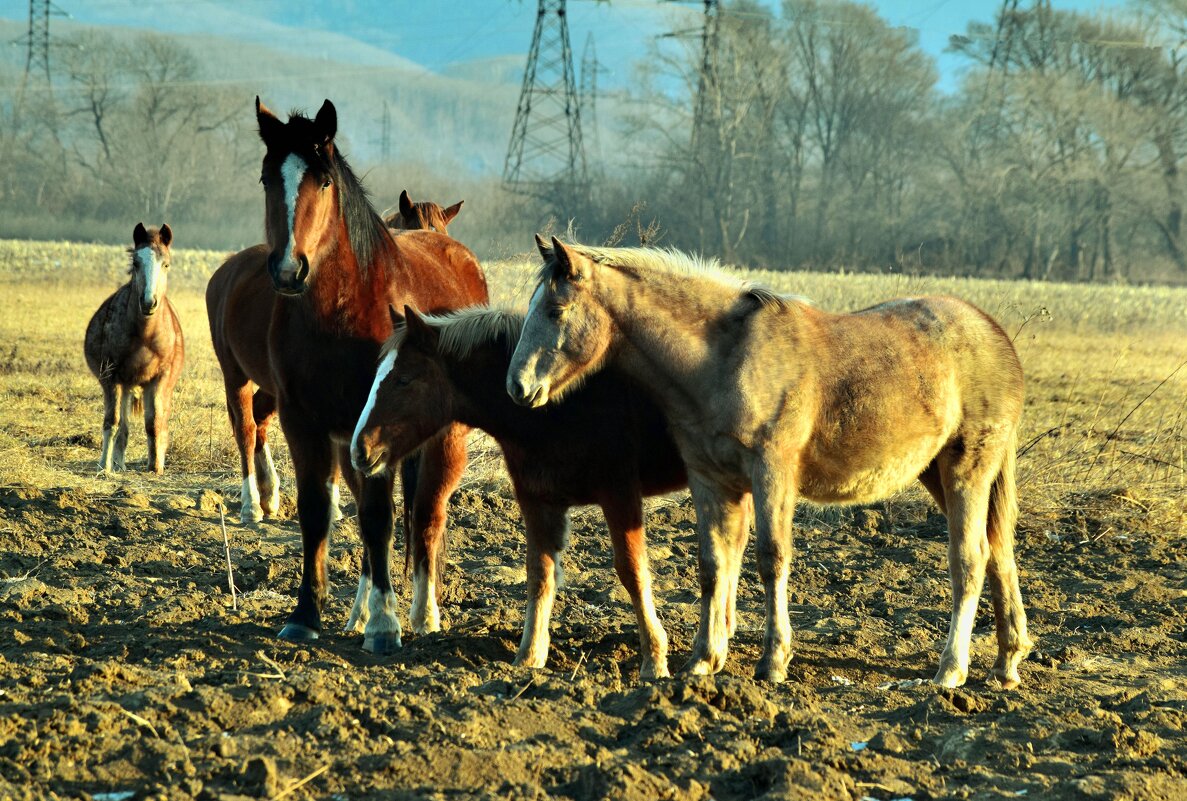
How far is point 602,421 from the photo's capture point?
6234mm

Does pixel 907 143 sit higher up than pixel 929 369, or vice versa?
pixel 907 143

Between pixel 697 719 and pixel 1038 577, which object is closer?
pixel 697 719

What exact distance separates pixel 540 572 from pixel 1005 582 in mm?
2539

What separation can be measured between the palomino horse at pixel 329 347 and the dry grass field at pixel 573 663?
420 millimetres

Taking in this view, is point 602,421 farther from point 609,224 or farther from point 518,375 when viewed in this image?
point 609,224

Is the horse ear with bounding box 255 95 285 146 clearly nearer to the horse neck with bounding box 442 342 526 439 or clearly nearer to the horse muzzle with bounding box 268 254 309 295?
the horse muzzle with bounding box 268 254 309 295

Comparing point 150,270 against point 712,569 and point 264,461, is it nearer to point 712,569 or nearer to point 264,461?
point 264,461

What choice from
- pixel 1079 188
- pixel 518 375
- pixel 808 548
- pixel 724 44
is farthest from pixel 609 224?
pixel 518 375

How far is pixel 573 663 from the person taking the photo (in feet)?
20.5

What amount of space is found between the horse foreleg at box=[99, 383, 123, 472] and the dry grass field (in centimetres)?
23

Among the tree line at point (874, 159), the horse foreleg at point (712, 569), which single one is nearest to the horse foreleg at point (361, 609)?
the horse foreleg at point (712, 569)

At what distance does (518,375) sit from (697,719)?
6.13ft

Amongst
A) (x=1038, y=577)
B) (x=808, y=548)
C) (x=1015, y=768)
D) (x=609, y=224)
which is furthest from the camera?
(x=609, y=224)

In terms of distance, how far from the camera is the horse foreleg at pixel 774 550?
5723 millimetres
